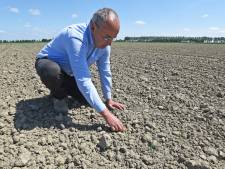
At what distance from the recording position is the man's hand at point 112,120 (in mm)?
3792

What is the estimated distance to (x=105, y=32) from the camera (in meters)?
3.60

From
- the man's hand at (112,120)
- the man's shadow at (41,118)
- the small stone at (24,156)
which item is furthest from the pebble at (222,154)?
the small stone at (24,156)

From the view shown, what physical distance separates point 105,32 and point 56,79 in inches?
42.5

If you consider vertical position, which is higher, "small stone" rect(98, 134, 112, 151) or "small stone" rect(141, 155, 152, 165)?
"small stone" rect(98, 134, 112, 151)

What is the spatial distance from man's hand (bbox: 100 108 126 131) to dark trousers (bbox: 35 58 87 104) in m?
0.89

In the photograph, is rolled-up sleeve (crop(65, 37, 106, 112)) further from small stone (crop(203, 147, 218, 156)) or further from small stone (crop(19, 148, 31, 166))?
small stone (crop(203, 147, 218, 156))

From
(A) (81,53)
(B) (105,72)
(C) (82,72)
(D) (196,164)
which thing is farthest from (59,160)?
(B) (105,72)

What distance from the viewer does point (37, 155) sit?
139 inches

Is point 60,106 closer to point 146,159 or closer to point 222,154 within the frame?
point 146,159

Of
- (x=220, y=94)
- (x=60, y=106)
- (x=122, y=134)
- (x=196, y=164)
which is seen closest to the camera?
(x=196, y=164)

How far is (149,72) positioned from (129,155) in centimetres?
482

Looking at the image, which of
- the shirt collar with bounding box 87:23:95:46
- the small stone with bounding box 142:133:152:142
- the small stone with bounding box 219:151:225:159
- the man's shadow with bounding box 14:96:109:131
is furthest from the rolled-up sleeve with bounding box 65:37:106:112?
the small stone with bounding box 219:151:225:159

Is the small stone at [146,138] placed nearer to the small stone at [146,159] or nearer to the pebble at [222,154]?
the small stone at [146,159]

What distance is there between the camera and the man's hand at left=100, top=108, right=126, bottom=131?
3792 millimetres
